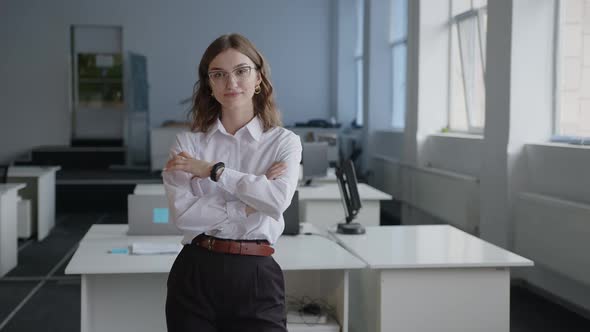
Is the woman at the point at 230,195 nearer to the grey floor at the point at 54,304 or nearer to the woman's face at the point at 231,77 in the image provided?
the woman's face at the point at 231,77

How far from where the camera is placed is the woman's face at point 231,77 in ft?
6.17

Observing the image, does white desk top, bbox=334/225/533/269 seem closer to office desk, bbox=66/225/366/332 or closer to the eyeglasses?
office desk, bbox=66/225/366/332

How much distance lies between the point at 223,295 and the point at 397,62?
27.5ft

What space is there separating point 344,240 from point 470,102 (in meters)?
4.05

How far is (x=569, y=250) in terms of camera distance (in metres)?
4.49

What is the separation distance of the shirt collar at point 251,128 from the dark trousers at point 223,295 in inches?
13.4

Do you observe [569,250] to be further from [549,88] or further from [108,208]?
[108,208]

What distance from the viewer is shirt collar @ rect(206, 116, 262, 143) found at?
6.38 feet

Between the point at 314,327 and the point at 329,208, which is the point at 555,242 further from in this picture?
the point at 314,327

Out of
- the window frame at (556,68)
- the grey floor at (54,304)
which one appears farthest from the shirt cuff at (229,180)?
the window frame at (556,68)

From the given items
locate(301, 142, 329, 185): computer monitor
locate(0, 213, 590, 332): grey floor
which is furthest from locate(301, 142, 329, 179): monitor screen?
locate(0, 213, 590, 332): grey floor

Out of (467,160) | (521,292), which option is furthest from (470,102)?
(521,292)

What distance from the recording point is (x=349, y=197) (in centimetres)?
398

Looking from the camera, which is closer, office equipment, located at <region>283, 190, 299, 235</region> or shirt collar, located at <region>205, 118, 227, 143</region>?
shirt collar, located at <region>205, 118, 227, 143</region>
